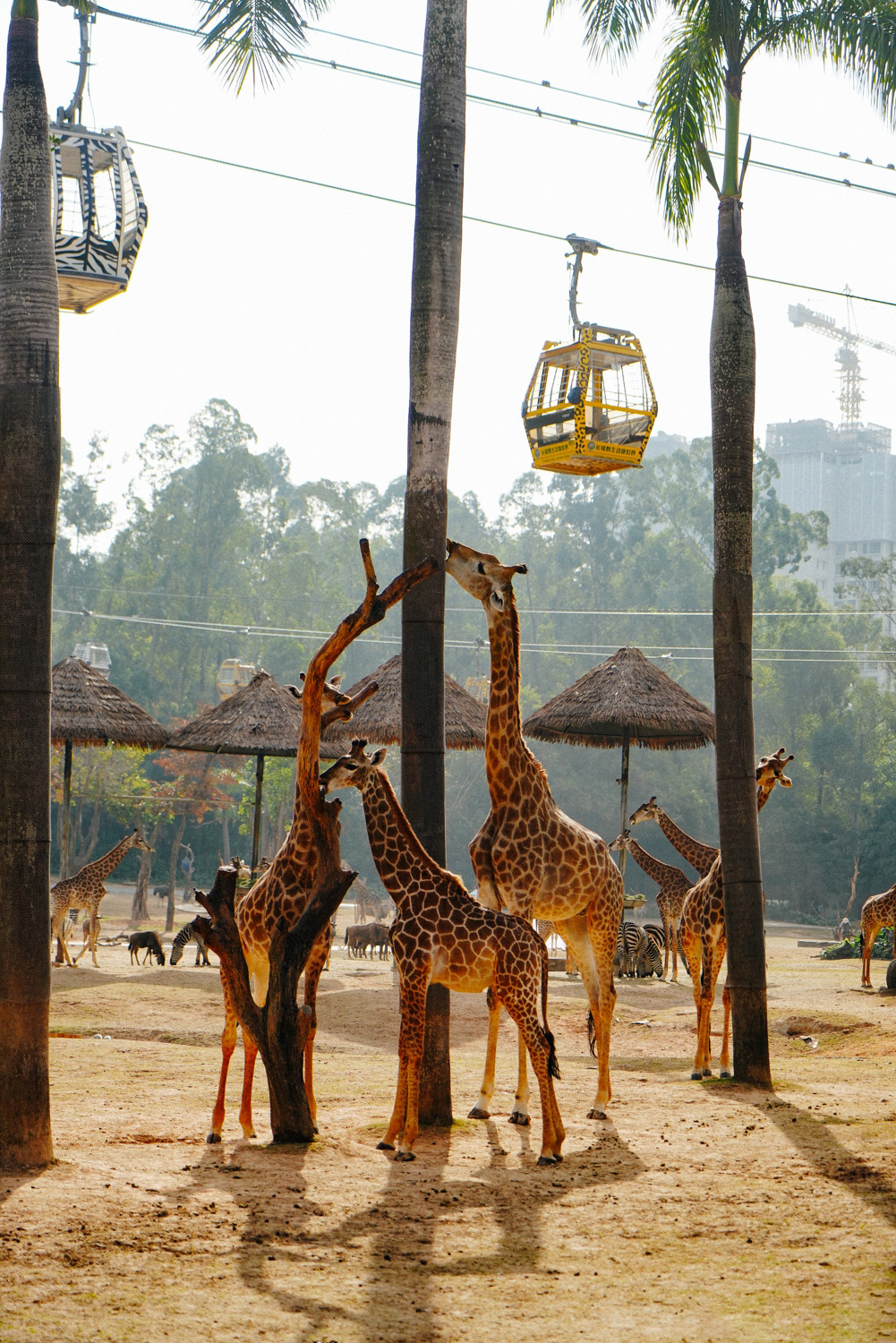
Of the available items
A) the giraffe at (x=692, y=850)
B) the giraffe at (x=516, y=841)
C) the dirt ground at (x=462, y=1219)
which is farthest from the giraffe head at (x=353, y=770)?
the giraffe at (x=692, y=850)

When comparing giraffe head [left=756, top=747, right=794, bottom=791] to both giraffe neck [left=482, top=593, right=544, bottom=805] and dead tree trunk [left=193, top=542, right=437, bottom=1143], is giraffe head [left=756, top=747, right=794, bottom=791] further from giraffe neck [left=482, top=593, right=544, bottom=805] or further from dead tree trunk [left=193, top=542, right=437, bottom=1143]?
dead tree trunk [left=193, top=542, right=437, bottom=1143]

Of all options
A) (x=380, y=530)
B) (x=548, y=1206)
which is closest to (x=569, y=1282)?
(x=548, y=1206)

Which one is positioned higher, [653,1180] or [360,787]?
[360,787]

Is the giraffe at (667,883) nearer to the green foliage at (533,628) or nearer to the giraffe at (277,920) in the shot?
the giraffe at (277,920)

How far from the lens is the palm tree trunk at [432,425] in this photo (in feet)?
25.7

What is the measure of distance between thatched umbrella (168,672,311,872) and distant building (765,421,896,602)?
90728mm

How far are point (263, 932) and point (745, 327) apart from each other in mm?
5700

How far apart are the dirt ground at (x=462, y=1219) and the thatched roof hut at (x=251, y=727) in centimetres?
850

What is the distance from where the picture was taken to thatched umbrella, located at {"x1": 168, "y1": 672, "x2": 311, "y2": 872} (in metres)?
18.3

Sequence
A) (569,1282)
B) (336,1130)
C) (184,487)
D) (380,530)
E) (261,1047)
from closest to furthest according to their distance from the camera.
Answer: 1. (569,1282)
2. (261,1047)
3. (336,1130)
4. (184,487)
5. (380,530)

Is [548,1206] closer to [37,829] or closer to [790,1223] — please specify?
[790,1223]

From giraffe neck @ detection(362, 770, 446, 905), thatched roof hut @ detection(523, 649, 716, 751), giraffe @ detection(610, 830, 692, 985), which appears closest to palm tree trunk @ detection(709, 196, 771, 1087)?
giraffe neck @ detection(362, 770, 446, 905)

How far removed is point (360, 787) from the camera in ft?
23.3

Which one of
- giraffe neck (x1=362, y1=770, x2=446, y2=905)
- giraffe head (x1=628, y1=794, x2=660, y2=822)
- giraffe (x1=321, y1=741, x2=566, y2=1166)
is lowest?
giraffe (x1=321, y1=741, x2=566, y2=1166)
